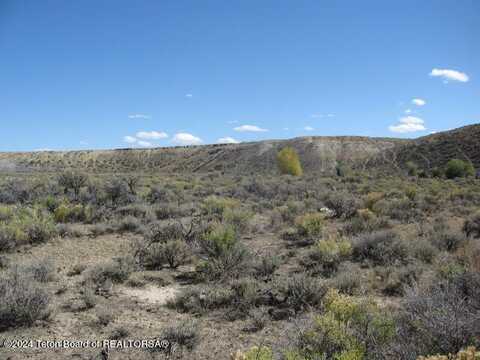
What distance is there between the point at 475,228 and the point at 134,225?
Answer: 10.2m

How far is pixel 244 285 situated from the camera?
633 cm

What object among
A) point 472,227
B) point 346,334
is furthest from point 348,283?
point 472,227

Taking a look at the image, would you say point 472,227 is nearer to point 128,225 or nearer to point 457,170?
point 128,225

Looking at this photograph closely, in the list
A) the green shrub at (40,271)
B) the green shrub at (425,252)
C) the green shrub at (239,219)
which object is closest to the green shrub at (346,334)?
the green shrub at (425,252)

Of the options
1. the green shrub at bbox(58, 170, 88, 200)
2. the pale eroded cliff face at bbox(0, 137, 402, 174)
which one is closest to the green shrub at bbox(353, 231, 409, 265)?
the green shrub at bbox(58, 170, 88, 200)

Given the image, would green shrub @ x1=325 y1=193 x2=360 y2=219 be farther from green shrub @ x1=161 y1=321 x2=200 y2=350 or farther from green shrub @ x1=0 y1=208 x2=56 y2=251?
green shrub @ x1=161 y1=321 x2=200 y2=350

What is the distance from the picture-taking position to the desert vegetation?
12.5ft

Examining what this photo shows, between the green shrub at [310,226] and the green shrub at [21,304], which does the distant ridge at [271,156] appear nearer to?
the green shrub at [310,226]

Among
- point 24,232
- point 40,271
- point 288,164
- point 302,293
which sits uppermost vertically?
point 288,164

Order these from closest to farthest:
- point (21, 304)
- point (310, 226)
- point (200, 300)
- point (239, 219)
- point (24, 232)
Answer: point (21, 304)
point (200, 300)
point (24, 232)
point (310, 226)
point (239, 219)

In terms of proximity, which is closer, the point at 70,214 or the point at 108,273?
the point at 108,273

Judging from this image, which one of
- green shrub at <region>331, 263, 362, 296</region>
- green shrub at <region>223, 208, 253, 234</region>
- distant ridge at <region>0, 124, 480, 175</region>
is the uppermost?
distant ridge at <region>0, 124, 480, 175</region>

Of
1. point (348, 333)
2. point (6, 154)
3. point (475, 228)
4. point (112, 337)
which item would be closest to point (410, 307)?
point (348, 333)

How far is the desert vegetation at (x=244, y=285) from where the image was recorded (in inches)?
150
